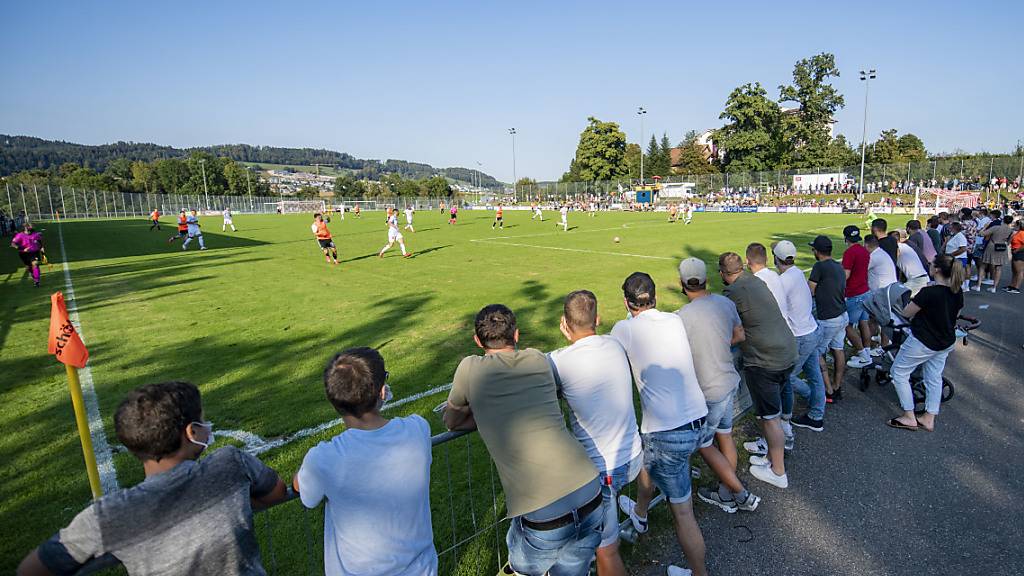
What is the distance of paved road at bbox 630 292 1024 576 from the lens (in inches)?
138

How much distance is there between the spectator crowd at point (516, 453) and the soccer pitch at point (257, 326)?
227 centimetres

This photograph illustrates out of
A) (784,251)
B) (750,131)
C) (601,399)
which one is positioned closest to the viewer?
(601,399)

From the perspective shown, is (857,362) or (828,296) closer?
(828,296)

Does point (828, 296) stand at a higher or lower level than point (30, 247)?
lower

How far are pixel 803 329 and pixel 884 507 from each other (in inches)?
68.9

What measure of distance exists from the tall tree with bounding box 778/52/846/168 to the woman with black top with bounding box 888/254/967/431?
7734cm

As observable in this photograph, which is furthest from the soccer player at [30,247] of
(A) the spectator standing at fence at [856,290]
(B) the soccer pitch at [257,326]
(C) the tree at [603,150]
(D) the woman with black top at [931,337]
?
(C) the tree at [603,150]

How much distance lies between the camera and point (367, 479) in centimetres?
212

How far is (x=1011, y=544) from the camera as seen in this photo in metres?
3.61

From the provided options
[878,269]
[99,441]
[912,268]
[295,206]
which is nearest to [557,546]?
[99,441]

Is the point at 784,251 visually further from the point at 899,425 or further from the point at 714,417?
the point at 714,417

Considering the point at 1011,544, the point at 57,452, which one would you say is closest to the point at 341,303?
the point at 57,452

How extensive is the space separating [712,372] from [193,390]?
320 centimetres

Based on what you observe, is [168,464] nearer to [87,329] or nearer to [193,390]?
[193,390]
